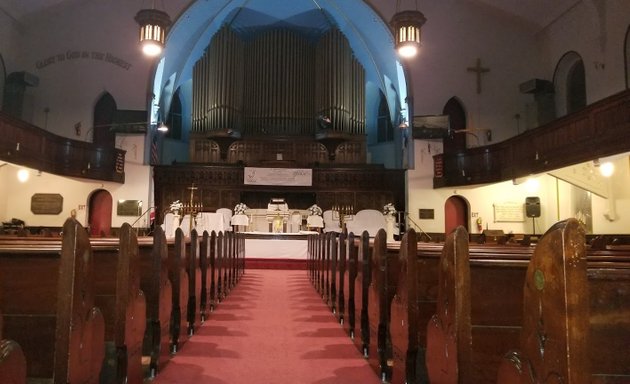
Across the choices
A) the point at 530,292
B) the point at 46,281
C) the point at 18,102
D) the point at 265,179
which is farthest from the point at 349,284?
the point at 18,102

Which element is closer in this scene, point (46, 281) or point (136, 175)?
point (46, 281)

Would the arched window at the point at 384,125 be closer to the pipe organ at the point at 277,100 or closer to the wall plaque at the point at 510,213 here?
the pipe organ at the point at 277,100

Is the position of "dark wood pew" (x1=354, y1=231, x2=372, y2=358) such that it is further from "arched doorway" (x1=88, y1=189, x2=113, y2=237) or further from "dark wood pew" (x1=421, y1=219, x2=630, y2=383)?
"arched doorway" (x1=88, y1=189, x2=113, y2=237)

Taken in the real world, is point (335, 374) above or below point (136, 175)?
below

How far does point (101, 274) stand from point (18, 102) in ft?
42.1

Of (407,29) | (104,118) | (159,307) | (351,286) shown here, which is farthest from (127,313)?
(104,118)

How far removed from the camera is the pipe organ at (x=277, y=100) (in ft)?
50.9

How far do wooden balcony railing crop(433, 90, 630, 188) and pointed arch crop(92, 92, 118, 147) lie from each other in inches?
404

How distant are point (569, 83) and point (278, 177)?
9.21 m

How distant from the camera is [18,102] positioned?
13.0 m

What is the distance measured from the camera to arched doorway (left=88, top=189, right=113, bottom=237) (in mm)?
13742

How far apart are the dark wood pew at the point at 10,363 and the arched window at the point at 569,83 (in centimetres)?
1440

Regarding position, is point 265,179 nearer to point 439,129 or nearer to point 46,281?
point 439,129

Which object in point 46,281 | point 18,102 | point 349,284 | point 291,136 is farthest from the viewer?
point 291,136
